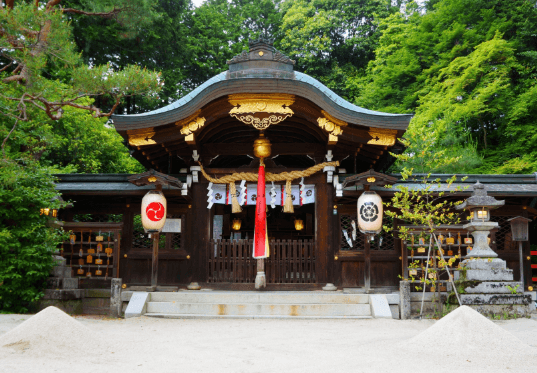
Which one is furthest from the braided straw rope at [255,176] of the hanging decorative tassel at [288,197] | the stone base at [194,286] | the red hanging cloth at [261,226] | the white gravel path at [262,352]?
the white gravel path at [262,352]

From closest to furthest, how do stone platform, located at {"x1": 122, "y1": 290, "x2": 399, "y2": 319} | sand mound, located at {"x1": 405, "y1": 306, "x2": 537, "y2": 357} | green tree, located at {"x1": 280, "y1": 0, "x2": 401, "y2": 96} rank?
sand mound, located at {"x1": 405, "y1": 306, "x2": 537, "y2": 357} < stone platform, located at {"x1": 122, "y1": 290, "x2": 399, "y2": 319} < green tree, located at {"x1": 280, "y1": 0, "x2": 401, "y2": 96}

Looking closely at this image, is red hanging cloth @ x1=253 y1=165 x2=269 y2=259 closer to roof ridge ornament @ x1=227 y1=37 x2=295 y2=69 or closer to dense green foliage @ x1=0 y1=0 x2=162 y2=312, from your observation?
roof ridge ornament @ x1=227 y1=37 x2=295 y2=69

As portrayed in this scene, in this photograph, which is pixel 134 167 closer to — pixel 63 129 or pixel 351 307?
pixel 63 129

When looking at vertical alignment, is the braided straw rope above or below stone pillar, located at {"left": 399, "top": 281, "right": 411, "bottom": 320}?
above

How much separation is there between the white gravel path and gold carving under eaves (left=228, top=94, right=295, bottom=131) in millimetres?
4728

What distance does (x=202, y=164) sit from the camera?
1120 cm

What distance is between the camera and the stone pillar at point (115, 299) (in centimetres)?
902

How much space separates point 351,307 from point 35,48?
8.48 meters

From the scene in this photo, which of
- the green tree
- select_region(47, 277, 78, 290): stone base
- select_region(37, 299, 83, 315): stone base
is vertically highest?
the green tree

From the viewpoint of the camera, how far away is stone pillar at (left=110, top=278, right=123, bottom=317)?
9.02 m

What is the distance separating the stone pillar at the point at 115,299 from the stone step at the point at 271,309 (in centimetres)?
102

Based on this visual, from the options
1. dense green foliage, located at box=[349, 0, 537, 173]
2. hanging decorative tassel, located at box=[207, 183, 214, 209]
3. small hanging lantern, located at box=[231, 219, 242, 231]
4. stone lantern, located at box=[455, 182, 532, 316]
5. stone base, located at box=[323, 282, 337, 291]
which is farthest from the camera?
dense green foliage, located at box=[349, 0, 537, 173]

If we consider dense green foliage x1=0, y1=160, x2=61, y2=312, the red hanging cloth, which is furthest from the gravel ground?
the red hanging cloth

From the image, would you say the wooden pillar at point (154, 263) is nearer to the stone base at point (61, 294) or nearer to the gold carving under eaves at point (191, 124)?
the stone base at point (61, 294)
